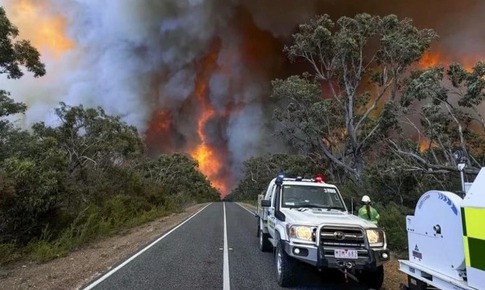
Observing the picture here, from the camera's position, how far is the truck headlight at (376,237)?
24.2 ft

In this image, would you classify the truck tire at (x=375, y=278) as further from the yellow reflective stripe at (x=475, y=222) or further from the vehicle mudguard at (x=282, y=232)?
the yellow reflective stripe at (x=475, y=222)

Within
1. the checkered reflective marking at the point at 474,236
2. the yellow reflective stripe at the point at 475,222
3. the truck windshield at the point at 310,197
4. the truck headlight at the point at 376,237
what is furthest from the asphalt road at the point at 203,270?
the yellow reflective stripe at the point at 475,222

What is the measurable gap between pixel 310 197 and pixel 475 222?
18.6 ft

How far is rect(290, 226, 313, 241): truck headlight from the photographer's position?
7366mm

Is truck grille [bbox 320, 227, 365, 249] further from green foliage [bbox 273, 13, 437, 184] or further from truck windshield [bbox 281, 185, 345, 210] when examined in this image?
green foliage [bbox 273, 13, 437, 184]

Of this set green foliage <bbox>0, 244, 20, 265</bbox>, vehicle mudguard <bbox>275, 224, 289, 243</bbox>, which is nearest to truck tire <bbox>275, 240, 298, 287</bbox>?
vehicle mudguard <bbox>275, 224, 289, 243</bbox>

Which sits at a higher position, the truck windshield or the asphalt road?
the truck windshield

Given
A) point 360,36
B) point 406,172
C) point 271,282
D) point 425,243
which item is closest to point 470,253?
point 425,243

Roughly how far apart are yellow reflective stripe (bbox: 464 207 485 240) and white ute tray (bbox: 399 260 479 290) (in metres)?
0.61

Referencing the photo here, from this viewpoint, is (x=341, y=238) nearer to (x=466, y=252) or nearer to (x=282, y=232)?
(x=282, y=232)

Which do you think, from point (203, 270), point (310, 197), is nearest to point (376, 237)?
point (310, 197)

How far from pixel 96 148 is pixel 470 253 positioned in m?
29.8

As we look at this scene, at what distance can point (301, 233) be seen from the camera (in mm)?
7426

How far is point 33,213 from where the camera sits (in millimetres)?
13156
